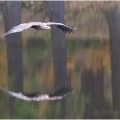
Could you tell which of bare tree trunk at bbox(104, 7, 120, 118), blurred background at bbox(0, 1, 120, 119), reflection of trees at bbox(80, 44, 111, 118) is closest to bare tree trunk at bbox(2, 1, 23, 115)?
blurred background at bbox(0, 1, 120, 119)

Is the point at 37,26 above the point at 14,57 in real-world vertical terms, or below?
above

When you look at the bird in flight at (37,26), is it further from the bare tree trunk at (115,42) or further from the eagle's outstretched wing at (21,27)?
the bare tree trunk at (115,42)

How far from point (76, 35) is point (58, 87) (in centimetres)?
34

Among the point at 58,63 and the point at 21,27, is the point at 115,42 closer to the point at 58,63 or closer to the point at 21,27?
the point at 58,63

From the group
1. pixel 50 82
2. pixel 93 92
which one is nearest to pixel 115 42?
pixel 93 92

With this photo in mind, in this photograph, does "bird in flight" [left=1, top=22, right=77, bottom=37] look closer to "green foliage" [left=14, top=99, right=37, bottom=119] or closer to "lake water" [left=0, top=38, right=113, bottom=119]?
"lake water" [left=0, top=38, right=113, bottom=119]

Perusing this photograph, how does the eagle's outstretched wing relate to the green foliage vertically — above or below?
above

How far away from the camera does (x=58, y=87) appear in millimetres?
33438

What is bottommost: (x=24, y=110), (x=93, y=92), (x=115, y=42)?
(x=24, y=110)

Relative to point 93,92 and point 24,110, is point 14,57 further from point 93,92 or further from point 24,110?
point 93,92

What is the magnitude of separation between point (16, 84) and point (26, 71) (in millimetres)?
101

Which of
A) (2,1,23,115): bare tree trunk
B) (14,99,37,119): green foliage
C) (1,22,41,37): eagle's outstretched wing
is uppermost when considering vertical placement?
(1,22,41,37): eagle's outstretched wing

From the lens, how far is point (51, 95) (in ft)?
110

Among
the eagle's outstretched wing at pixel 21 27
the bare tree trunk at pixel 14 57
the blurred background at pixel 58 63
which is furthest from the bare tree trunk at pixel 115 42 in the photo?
the bare tree trunk at pixel 14 57
